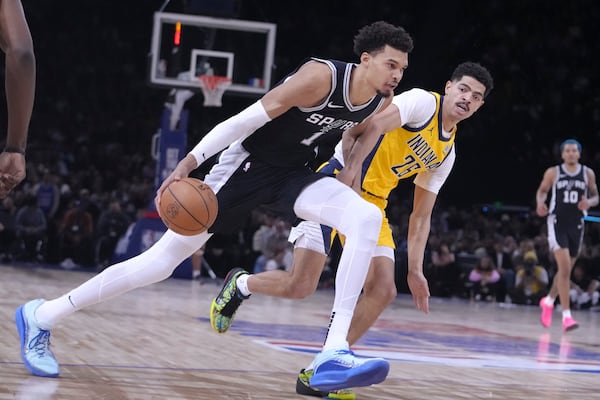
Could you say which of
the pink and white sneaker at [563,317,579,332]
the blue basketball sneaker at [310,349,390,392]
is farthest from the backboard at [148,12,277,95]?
the blue basketball sneaker at [310,349,390,392]

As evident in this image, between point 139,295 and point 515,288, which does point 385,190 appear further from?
point 515,288

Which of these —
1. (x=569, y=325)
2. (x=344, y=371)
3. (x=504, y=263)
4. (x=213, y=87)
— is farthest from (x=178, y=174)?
(x=504, y=263)

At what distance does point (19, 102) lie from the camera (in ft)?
8.22

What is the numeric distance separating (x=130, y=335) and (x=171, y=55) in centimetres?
751

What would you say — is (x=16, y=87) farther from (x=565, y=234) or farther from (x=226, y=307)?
(x=565, y=234)

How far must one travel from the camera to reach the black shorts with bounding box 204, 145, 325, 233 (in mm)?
4090

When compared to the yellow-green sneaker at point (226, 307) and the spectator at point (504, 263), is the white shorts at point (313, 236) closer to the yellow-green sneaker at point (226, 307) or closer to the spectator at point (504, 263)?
the yellow-green sneaker at point (226, 307)

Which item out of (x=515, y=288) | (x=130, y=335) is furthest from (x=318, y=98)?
(x=515, y=288)

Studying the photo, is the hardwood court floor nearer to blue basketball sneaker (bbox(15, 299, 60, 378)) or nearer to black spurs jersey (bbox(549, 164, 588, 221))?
blue basketball sneaker (bbox(15, 299, 60, 378))

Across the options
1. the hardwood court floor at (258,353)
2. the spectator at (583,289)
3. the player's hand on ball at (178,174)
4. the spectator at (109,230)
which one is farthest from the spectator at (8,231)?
the player's hand on ball at (178,174)

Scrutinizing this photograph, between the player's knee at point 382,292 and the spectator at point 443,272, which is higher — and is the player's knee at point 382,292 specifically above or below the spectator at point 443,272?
above

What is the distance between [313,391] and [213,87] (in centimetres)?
870

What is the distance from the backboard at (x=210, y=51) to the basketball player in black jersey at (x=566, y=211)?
4.49 metres

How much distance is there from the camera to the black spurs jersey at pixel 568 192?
9.33 m
